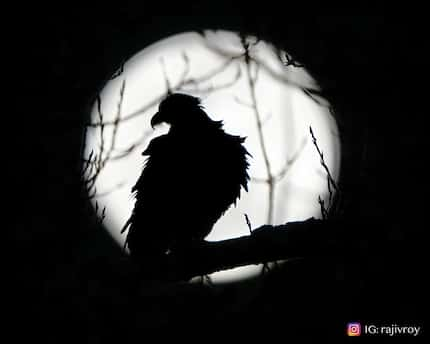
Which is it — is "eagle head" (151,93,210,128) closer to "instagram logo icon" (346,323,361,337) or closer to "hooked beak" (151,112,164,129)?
"hooked beak" (151,112,164,129)

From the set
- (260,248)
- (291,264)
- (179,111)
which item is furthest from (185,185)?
(260,248)

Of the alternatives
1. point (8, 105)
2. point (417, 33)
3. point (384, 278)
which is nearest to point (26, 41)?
point (8, 105)

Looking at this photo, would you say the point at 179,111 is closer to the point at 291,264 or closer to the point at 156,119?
the point at 156,119

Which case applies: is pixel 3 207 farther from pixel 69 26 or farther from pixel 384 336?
pixel 69 26

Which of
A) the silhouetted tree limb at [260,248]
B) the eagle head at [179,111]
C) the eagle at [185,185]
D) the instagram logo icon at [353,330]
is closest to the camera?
the silhouetted tree limb at [260,248]

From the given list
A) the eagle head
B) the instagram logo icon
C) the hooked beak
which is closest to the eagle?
the eagle head

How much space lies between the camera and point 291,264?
165 inches

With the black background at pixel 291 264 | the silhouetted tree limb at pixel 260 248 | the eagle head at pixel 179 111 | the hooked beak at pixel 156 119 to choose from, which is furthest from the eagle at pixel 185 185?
the silhouetted tree limb at pixel 260 248

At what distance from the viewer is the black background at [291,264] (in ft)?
10.6

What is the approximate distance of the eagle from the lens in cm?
514
